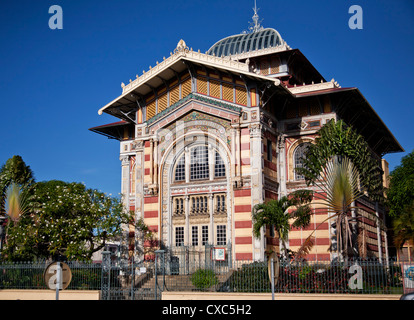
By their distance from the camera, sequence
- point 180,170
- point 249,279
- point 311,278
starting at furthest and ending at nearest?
1. point 180,170
2. point 249,279
3. point 311,278

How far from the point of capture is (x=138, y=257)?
3184 centimetres

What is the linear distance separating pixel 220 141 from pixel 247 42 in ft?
38.8

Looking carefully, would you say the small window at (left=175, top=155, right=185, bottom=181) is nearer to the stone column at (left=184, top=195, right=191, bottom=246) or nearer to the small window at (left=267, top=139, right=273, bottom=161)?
the stone column at (left=184, top=195, right=191, bottom=246)

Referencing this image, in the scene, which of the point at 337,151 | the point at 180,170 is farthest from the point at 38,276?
the point at 337,151

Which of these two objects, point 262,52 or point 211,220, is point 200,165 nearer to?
point 211,220

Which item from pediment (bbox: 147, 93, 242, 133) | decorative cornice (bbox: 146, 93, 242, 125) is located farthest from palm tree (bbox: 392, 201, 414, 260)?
decorative cornice (bbox: 146, 93, 242, 125)

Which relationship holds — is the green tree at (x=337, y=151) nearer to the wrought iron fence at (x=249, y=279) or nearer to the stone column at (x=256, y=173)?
the stone column at (x=256, y=173)

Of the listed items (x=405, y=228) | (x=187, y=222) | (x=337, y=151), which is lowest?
(x=405, y=228)

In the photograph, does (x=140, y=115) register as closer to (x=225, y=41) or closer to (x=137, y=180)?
(x=137, y=180)

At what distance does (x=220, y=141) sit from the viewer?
31.0 m

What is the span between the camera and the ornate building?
29.7 metres

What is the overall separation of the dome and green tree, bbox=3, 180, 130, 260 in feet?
51.4

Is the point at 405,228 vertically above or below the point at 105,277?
above
